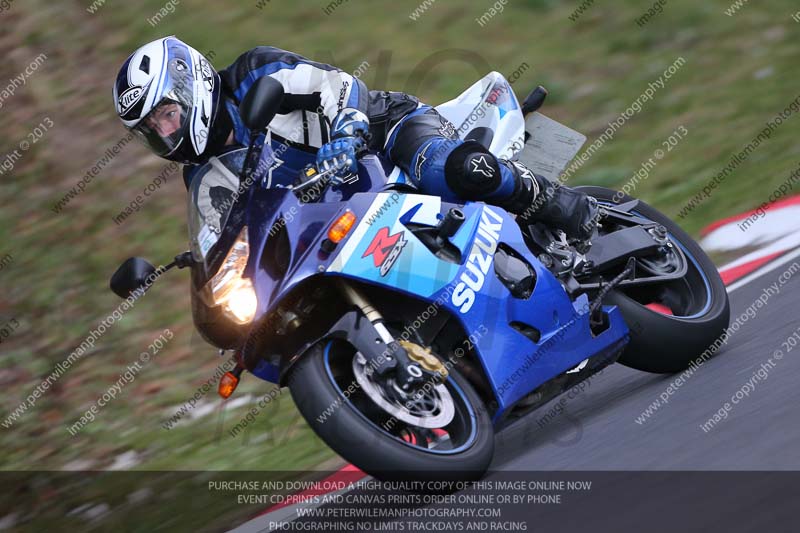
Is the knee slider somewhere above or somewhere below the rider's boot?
above

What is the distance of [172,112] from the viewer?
4.50 m

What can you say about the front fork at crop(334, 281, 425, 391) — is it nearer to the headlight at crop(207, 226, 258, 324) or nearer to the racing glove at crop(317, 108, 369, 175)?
the headlight at crop(207, 226, 258, 324)

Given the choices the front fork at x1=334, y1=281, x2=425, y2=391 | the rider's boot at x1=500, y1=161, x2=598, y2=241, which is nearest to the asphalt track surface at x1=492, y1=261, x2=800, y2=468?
the front fork at x1=334, y1=281, x2=425, y2=391

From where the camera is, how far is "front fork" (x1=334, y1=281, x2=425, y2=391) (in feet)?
13.2

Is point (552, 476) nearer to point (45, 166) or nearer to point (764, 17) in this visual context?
point (45, 166)

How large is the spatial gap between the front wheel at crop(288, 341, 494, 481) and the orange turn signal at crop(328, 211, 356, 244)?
0.38 metres

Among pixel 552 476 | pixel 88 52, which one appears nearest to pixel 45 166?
pixel 88 52

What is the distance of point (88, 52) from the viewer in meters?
10.4

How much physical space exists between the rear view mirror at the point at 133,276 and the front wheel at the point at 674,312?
A: 1.95 metres

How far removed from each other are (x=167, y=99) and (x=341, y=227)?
872 mm

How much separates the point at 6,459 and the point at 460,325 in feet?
13.1

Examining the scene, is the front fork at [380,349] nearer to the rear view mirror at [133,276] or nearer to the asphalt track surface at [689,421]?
the asphalt track surface at [689,421]

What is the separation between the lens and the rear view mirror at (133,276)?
4.56m

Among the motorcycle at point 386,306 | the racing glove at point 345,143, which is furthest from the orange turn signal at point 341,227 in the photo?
the racing glove at point 345,143
